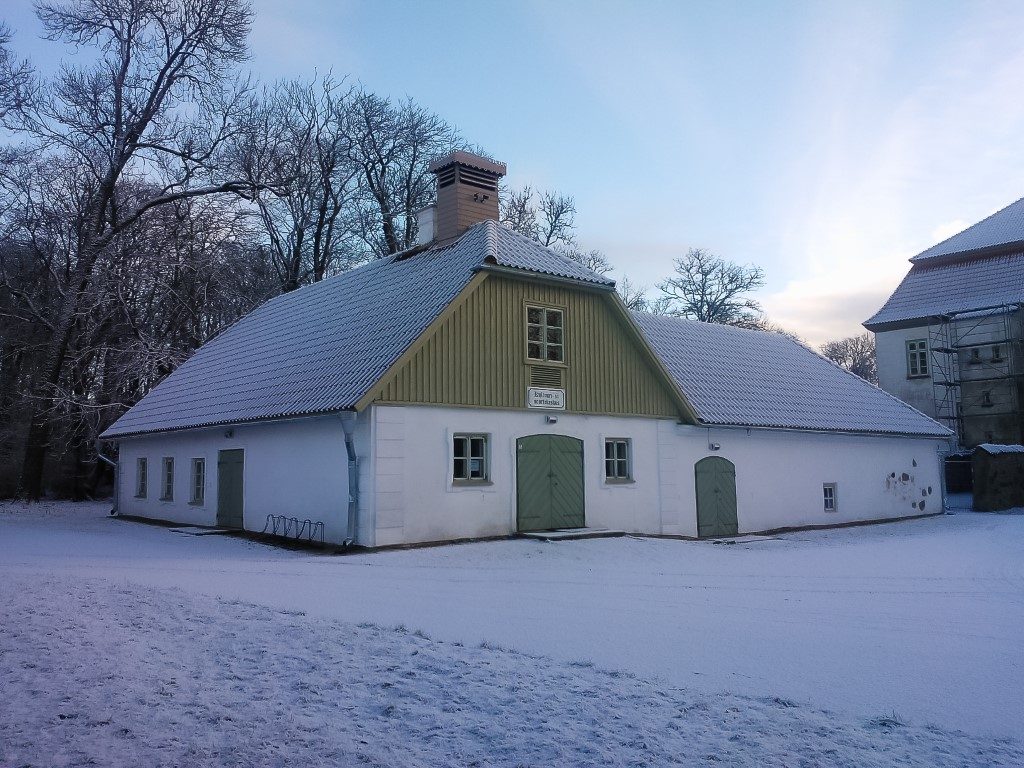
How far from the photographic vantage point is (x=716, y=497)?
1956cm

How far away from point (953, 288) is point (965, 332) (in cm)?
212

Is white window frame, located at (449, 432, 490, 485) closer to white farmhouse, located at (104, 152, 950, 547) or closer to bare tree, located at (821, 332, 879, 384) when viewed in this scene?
white farmhouse, located at (104, 152, 950, 547)

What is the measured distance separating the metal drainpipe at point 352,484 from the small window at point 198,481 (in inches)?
259

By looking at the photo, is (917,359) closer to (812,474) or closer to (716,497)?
(812,474)

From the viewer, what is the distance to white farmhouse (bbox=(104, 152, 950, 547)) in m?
14.8

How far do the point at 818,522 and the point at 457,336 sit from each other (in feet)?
38.2

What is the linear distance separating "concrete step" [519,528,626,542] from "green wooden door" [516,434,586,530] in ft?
0.62

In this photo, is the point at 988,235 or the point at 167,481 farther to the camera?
the point at 988,235

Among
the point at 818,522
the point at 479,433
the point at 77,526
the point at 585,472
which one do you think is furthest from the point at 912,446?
the point at 77,526

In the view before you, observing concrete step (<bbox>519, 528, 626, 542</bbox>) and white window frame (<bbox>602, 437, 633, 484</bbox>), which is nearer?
concrete step (<bbox>519, 528, 626, 542</bbox>)

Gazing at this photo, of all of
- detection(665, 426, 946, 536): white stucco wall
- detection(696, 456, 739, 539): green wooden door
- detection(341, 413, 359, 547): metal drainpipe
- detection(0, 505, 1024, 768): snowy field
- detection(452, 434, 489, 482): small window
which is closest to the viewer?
detection(0, 505, 1024, 768): snowy field

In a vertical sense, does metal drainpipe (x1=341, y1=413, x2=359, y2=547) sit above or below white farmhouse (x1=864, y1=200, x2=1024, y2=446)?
below

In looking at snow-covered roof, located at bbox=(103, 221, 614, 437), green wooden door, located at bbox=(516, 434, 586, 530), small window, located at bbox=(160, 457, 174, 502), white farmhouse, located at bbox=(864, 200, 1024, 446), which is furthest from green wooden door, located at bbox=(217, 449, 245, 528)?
white farmhouse, located at bbox=(864, 200, 1024, 446)

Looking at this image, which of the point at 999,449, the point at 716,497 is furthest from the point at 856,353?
the point at 716,497
